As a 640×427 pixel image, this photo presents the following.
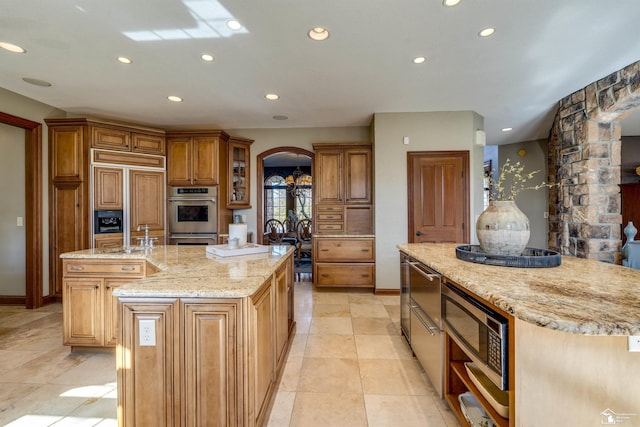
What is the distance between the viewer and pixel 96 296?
2.21 m

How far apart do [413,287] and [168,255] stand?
1.98m

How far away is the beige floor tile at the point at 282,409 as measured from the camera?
5.17ft

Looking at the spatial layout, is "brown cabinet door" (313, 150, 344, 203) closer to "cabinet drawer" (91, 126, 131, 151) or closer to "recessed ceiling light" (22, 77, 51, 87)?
"cabinet drawer" (91, 126, 131, 151)

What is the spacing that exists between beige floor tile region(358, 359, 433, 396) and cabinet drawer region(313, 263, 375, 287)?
1840mm

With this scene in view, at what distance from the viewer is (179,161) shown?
4.21m

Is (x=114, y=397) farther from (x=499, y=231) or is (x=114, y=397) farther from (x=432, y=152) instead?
(x=432, y=152)

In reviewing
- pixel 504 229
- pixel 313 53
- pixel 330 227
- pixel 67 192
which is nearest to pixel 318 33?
pixel 313 53

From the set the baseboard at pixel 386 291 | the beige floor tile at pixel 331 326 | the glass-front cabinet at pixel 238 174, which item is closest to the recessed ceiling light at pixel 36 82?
the glass-front cabinet at pixel 238 174

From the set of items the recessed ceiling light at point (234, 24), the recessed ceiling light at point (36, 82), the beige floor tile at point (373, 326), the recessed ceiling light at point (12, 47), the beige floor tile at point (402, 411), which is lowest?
the beige floor tile at point (402, 411)

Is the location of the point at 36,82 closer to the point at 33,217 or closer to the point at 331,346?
the point at 33,217

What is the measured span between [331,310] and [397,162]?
2.25m

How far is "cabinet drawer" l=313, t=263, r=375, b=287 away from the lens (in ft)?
13.3

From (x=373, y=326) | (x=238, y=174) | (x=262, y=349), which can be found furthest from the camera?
(x=238, y=174)

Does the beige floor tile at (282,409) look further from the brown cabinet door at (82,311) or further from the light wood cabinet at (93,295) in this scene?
the brown cabinet door at (82,311)
